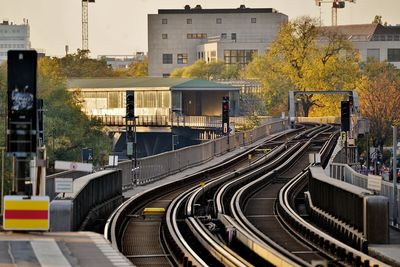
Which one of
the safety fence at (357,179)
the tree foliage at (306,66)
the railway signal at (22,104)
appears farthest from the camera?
the tree foliage at (306,66)

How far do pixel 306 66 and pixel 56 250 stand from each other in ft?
394

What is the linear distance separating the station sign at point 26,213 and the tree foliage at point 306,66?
11547cm

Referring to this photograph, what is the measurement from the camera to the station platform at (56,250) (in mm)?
27000

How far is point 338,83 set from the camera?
148625mm

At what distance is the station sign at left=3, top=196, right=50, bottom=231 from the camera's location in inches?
1224

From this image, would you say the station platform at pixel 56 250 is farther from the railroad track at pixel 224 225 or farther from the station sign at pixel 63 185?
the railroad track at pixel 224 225

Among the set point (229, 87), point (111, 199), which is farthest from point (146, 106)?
point (111, 199)

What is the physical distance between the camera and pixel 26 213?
31.5 m

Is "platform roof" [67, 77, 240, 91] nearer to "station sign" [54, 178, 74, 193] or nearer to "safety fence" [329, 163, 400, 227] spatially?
"safety fence" [329, 163, 400, 227]

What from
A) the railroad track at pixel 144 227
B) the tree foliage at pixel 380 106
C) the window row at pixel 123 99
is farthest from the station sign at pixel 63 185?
→ the window row at pixel 123 99

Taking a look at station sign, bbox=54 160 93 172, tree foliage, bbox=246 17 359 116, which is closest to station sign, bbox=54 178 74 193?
station sign, bbox=54 160 93 172

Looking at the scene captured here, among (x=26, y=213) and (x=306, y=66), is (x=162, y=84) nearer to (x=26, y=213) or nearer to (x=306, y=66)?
(x=306, y=66)

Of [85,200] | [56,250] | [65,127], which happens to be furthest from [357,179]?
[65,127]

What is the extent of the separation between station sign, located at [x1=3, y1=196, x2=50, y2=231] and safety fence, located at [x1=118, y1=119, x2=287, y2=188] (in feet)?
86.6
